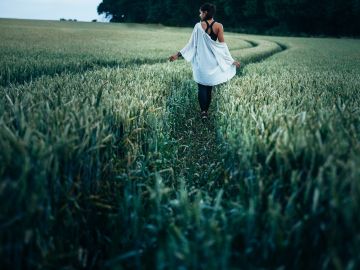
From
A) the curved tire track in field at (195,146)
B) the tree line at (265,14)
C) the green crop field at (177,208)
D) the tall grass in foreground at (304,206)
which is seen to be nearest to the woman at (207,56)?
the curved tire track in field at (195,146)

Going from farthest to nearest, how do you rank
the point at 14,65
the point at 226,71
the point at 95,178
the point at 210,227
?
the point at 14,65 → the point at 226,71 → the point at 95,178 → the point at 210,227

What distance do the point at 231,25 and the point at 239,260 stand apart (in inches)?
2731

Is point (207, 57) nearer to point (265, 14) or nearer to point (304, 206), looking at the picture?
point (304, 206)

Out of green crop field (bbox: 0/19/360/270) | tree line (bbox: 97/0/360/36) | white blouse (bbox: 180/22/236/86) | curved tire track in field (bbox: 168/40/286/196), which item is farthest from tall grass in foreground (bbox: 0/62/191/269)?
tree line (bbox: 97/0/360/36)

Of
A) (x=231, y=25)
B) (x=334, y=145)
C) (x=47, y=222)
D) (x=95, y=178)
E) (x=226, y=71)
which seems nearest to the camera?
(x=47, y=222)

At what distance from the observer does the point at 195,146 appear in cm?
464

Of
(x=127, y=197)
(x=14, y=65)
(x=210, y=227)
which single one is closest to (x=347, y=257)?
(x=210, y=227)

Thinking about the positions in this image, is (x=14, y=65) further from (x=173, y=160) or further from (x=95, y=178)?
(x=95, y=178)

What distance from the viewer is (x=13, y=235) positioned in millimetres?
1537

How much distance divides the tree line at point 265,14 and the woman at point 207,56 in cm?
5345

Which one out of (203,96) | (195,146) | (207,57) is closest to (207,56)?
(207,57)

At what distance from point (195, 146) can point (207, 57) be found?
1854mm

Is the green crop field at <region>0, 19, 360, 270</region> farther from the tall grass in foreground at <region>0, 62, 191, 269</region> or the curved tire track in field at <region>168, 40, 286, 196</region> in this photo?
the curved tire track in field at <region>168, 40, 286, 196</region>

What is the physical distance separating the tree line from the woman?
5345cm
